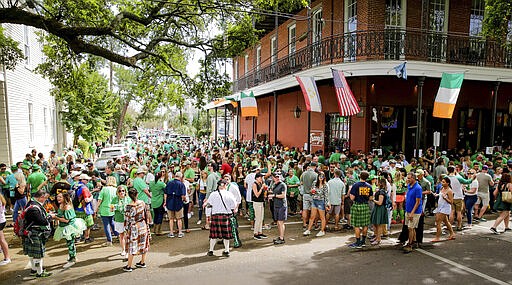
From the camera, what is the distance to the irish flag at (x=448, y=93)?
1230cm

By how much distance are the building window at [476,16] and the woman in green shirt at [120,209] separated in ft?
53.5

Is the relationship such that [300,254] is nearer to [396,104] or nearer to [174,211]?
[174,211]

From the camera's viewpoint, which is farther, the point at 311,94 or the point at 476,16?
the point at 476,16

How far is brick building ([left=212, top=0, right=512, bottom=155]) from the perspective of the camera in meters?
13.7


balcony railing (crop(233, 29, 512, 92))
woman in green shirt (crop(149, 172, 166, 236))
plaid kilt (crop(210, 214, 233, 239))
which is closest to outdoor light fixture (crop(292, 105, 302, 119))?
balcony railing (crop(233, 29, 512, 92))

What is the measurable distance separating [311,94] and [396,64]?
325 centimetres

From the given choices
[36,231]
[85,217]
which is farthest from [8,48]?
[36,231]

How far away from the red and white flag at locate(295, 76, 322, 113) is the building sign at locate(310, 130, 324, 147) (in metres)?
4.58

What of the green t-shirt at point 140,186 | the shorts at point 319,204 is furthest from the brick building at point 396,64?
the green t-shirt at point 140,186

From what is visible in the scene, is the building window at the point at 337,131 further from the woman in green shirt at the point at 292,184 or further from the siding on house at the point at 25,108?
the siding on house at the point at 25,108

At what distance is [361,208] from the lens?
26.6ft

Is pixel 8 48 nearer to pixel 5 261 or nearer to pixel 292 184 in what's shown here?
pixel 5 261

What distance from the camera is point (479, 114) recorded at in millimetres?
17594

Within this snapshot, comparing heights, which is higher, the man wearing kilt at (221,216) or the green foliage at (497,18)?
the green foliage at (497,18)
